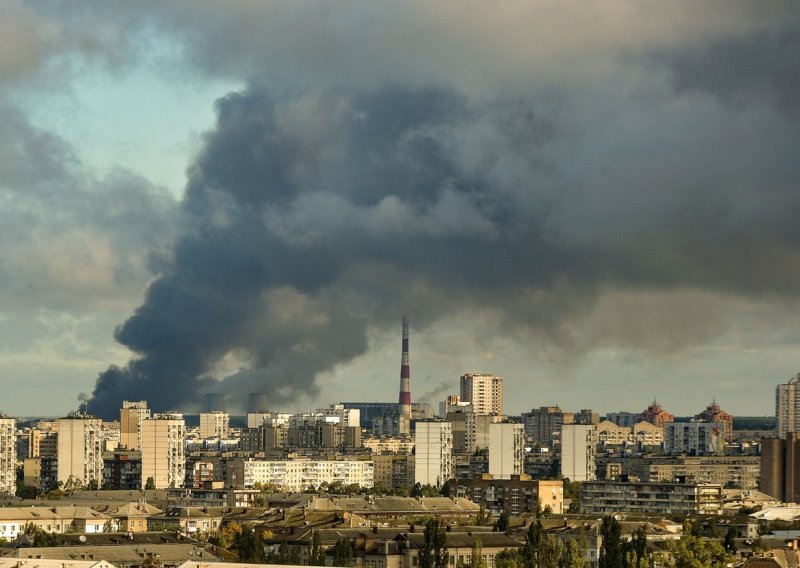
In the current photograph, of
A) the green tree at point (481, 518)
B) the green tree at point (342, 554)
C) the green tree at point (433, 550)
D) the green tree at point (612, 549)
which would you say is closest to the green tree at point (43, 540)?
the green tree at point (342, 554)

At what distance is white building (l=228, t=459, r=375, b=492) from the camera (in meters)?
146

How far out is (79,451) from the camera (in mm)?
144500

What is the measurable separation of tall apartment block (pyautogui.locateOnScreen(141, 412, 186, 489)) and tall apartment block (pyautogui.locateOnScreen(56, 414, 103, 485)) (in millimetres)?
4282

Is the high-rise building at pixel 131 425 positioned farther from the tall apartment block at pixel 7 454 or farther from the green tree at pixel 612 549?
the green tree at pixel 612 549

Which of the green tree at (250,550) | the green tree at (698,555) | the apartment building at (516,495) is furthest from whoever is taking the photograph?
the apartment building at (516,495)

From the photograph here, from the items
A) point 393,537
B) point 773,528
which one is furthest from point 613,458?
point 393,537

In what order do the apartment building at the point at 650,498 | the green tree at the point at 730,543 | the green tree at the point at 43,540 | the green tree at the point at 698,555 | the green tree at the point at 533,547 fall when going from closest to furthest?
the green tree at the point at 698,555 → the green tree at the point at 533,547 → the green tree at the point at 730,543 → the green tree at the point at 43,540 → the apartment building at the point at 650,498

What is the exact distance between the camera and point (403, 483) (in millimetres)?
153125

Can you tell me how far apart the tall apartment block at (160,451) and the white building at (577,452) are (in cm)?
3006

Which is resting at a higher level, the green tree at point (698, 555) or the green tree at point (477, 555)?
the green tree at point (698, 555)

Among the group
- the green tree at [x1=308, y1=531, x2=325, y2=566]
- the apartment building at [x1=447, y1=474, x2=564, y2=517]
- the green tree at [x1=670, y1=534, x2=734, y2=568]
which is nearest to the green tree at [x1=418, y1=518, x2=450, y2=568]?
the green tree at [x1=308, y1=531, x2=325, y2=566]

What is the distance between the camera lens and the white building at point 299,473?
478 ft

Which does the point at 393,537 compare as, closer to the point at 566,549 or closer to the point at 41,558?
the point at 566,549


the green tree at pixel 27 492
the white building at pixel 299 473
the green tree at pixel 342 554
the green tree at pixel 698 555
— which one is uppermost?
the green tree at pixel 698 555
